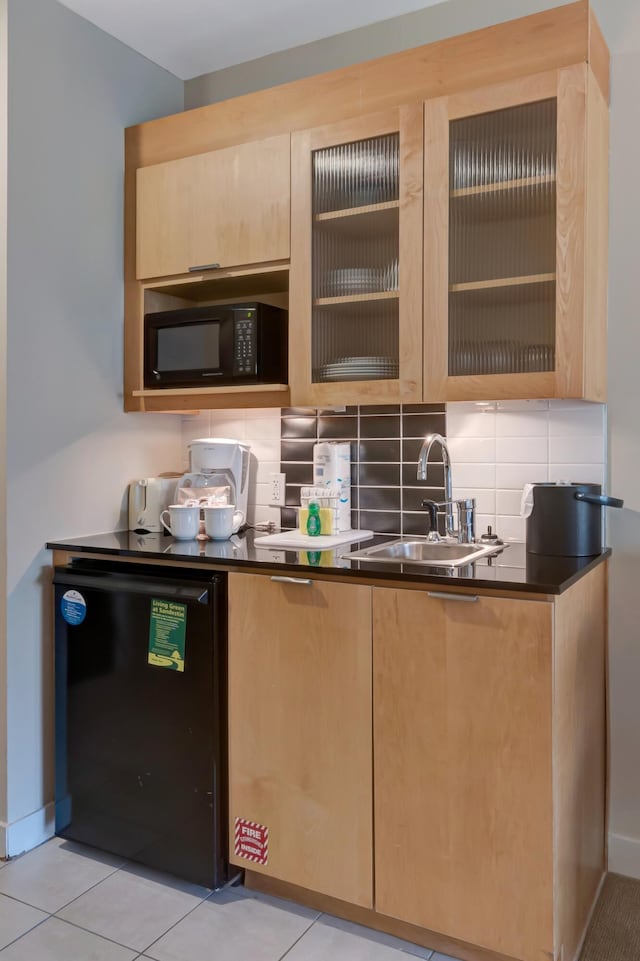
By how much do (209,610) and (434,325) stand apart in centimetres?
96

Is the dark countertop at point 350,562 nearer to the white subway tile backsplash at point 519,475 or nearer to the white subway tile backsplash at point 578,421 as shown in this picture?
the white subway tile backsplash at point 519,475

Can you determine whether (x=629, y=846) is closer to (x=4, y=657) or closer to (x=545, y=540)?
(x=545, y=540)

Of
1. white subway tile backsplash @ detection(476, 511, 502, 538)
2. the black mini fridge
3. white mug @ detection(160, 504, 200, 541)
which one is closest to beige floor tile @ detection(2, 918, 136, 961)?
the black mini fridge

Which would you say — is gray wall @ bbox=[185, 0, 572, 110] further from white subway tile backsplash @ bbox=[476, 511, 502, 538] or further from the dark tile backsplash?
white subway tile backsplash @ bbox=[476, 511, 502, 538]

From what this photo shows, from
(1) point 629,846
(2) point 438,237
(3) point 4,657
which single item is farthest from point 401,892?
(2) point 438,237

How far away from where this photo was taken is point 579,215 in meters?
1.83

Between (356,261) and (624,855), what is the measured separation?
5.99 feet

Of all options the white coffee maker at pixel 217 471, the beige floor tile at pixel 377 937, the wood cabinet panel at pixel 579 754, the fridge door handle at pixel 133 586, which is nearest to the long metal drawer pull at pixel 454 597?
the wood cabinet panel at pixel 579 754

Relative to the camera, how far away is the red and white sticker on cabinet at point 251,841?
1.94m

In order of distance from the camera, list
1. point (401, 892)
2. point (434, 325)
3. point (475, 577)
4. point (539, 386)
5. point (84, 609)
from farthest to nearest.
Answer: point (84, 609)
point (434, 325)
point (539, 386)
point (401, 892)
point (475, 577)

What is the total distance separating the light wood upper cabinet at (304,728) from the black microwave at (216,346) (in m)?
0.70

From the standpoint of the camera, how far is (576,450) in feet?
7.02

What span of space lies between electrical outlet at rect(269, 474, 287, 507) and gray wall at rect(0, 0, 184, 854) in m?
0.51

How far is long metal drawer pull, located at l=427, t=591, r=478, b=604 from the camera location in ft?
5.35
